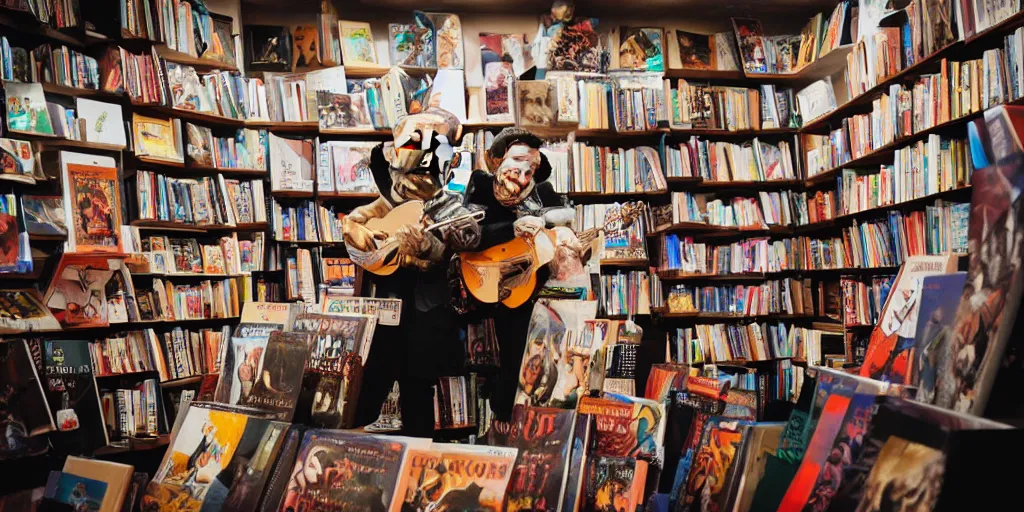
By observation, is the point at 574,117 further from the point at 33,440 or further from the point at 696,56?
the point at 33,440

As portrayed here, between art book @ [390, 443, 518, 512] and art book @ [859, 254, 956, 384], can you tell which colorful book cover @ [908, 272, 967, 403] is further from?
art book @ [390, 443, 518, 512]

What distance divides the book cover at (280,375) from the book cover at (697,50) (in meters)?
4.36

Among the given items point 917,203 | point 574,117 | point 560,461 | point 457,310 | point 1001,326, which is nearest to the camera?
point 1001,326

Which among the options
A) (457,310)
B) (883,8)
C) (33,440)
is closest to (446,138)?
(457,310)

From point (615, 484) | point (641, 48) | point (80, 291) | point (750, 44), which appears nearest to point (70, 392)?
point (80, 291)

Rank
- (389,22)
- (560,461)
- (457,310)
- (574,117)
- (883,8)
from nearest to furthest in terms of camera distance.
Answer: (560,461)
(457,310)
(883,8)
(574,117)
(389,22)

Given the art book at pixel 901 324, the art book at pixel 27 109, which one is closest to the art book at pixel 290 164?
the art book at pixel 27 109

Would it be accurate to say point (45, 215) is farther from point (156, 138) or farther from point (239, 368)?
point (239, 368)

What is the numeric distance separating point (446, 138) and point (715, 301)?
3391 mm

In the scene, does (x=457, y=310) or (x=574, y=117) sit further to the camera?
(x=574, y=117)

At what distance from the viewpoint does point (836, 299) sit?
5.19 meters

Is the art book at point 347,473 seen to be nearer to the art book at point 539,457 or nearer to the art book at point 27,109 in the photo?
the art book at point 539,457

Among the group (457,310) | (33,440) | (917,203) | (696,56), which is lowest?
(33,440)

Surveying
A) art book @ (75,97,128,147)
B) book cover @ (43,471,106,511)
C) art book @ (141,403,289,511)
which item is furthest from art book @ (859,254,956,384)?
art book @ (75,97,128,147)
